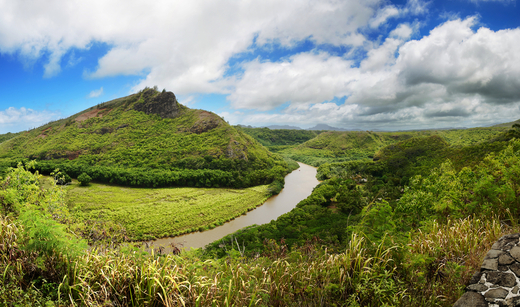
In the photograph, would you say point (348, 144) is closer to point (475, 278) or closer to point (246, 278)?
point (475, 278)

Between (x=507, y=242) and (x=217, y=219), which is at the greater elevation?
(x=507, y=242)

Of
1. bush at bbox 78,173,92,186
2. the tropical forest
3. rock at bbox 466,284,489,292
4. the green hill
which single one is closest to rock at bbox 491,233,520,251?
the tropical forest

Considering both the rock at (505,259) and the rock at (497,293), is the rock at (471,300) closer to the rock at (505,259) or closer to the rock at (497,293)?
the rock at (497,293)

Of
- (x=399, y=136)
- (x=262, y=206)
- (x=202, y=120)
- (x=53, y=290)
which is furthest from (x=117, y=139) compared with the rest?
(x=399, y=136)

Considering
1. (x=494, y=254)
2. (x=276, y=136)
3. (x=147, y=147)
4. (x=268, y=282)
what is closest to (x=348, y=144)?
(x=276, y=136)

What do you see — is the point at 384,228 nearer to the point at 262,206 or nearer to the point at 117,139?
the point at 262,206

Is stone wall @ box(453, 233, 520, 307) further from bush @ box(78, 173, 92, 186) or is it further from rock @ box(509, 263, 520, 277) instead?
bush @ box(78, 173, 92, 186)
